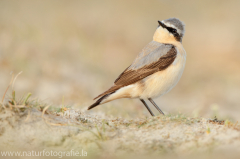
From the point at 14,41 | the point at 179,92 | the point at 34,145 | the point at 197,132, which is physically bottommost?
the point at 197,132

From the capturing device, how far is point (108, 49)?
15570 millimetres

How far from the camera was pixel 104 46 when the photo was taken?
15711mm

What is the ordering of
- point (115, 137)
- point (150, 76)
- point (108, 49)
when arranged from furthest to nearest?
point (108, 49) < point (150, 76) < point (115, 137)

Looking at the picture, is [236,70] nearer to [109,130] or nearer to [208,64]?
[208,64]

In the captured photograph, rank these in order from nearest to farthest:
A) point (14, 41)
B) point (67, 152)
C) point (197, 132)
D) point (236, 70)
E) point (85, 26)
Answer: point (67, 152), point (197, 132), point (14, 41), point (236, 70), point (85, 26)

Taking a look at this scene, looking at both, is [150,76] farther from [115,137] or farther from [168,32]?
[115,137]

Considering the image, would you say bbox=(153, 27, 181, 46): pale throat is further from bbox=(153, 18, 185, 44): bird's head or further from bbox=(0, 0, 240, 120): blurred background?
bbox=(0, 0, 240, 120): blurred background

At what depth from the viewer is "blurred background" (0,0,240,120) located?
1112 centimetres

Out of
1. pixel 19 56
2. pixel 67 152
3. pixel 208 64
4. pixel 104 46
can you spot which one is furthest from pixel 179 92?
pixel 67 152

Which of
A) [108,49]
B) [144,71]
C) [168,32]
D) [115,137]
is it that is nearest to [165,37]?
[168,32]

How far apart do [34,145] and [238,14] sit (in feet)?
59.5

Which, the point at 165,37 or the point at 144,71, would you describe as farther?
the point at 165,37

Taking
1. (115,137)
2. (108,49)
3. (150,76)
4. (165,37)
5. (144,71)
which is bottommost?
(115,137)

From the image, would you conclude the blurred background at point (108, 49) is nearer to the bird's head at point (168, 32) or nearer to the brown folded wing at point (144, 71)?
the brown folded wing at point (144, 71)
